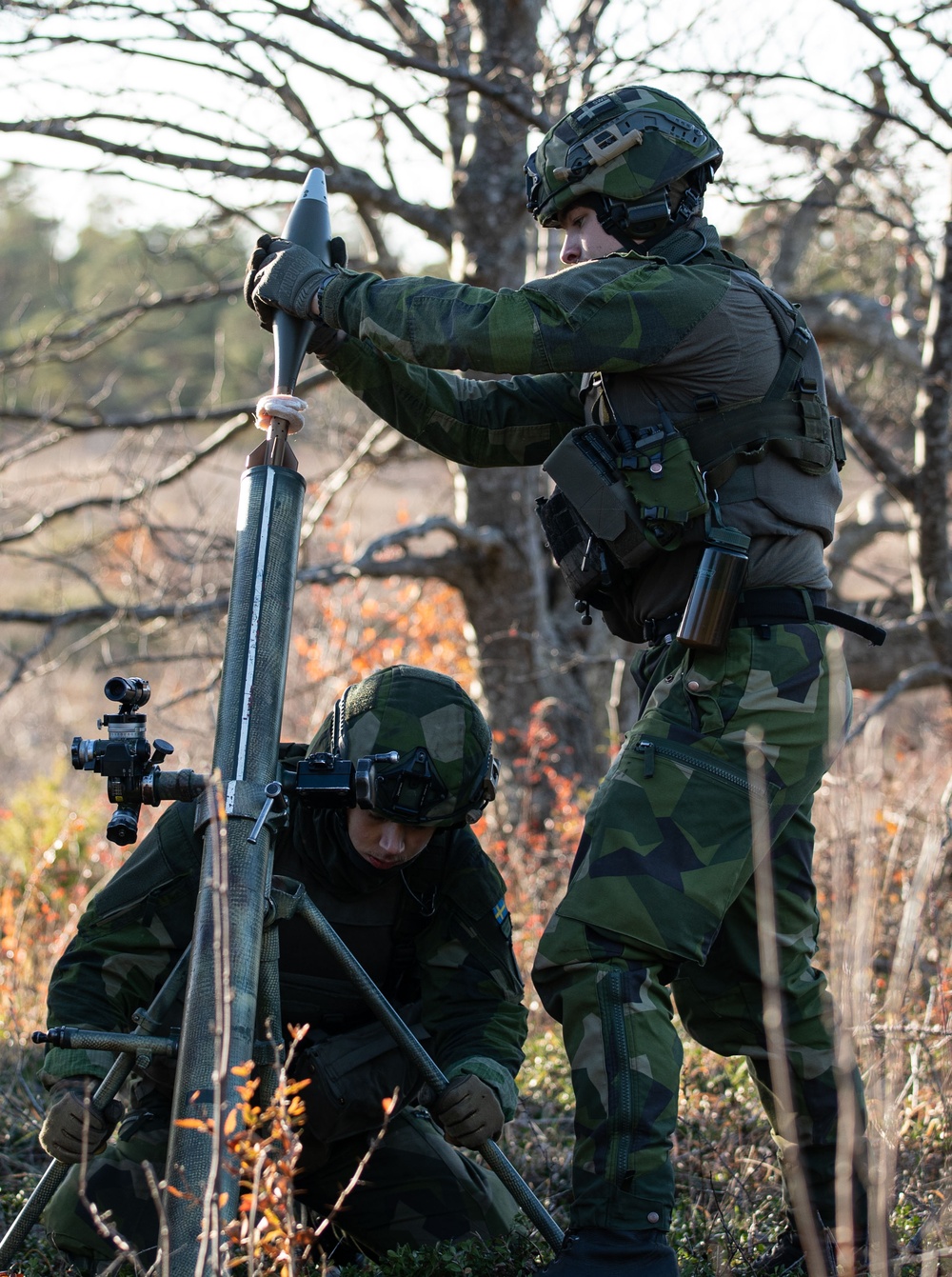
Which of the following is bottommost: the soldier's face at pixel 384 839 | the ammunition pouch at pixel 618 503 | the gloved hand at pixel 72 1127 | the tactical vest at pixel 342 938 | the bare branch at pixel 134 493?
the gloved hand at pixel 72 1127

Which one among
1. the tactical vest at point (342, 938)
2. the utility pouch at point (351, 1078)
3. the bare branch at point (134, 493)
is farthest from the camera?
the bare branch at point (134, 493)

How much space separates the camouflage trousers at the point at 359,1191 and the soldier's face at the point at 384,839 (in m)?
0.80

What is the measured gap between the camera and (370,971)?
12.0ft

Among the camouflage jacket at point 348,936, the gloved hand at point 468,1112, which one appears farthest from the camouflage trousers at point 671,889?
the camouflage jacket at point 348,936

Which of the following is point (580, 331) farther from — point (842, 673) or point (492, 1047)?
point (492, 1047)

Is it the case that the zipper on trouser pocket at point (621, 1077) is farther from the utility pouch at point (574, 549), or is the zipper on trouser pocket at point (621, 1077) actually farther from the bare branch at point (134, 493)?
the bare branch at point (134, 493)

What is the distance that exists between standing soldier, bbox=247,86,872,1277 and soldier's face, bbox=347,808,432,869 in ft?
1.75

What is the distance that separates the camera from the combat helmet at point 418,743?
3.22 m

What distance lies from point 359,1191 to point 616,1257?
1.23 m

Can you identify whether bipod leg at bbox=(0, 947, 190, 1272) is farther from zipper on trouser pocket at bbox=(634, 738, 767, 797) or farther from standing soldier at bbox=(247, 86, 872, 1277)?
zipper on trouser pocket at bbox=(634, 738, 767, 797)

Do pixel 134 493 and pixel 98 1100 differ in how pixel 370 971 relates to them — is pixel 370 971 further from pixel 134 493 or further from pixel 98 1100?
pixel 134 493

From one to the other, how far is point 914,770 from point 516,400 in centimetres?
679

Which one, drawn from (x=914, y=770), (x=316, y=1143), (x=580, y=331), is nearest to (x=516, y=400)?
(x=580, y=331)

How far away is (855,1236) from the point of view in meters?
3.09
